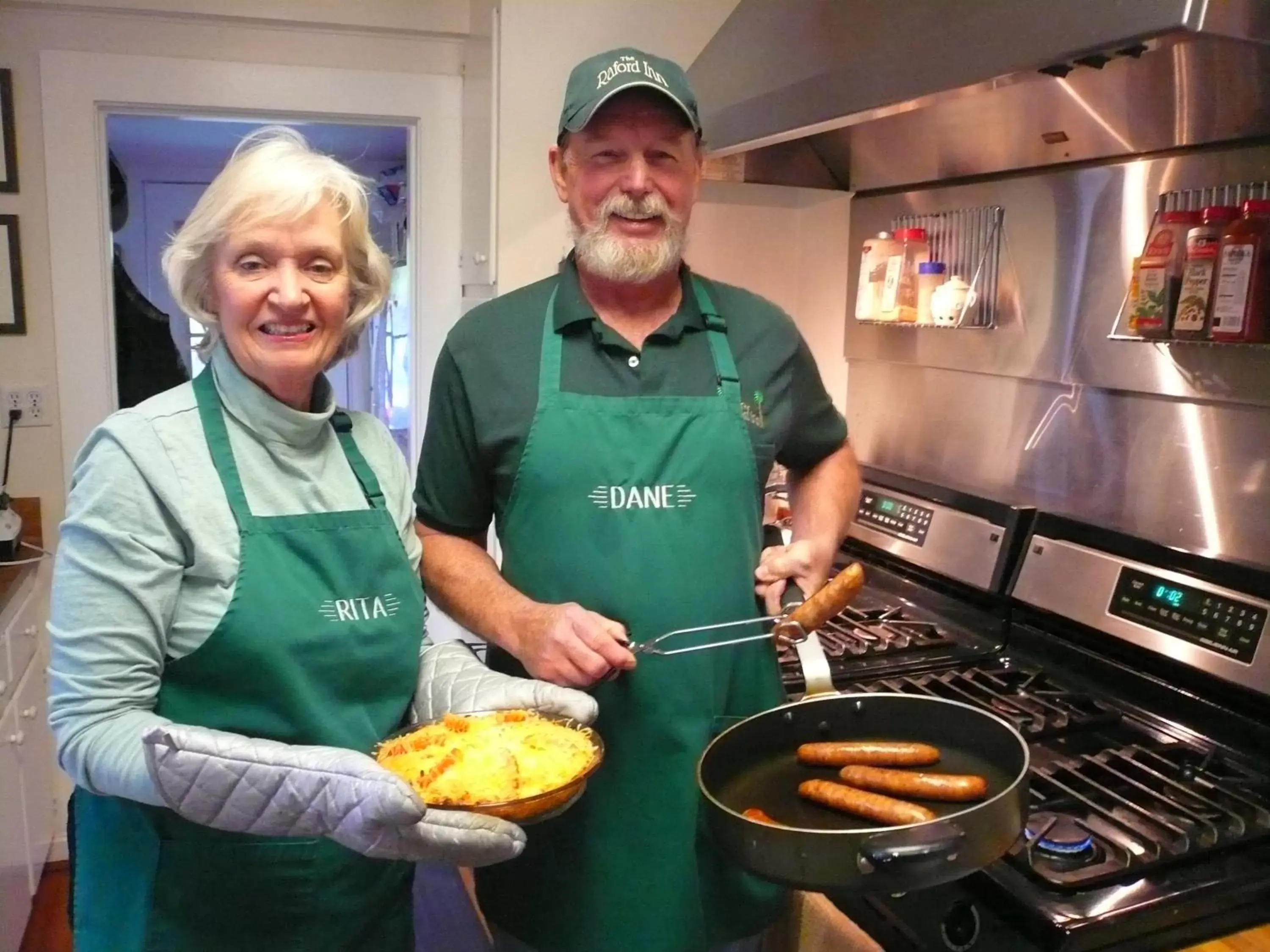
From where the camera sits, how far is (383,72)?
7.98 ft

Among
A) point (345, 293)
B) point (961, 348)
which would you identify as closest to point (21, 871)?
point (345, 293)

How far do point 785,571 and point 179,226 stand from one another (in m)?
2.15

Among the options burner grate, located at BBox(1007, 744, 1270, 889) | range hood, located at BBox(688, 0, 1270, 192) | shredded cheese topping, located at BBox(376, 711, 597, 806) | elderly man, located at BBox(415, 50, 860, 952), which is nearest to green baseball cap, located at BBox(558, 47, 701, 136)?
elderly man, located at BBox(415, 50, 860, 952)

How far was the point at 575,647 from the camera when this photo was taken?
1.09m

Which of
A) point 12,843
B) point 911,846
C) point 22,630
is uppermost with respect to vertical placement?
point 911,846

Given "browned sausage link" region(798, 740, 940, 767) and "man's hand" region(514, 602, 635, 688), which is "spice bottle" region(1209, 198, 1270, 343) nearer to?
"browned sausage link" region(798, 740, 940, 767)

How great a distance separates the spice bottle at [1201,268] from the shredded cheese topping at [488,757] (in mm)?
1013

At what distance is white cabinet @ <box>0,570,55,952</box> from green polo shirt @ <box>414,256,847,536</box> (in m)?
1.18

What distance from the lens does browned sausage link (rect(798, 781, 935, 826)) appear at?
100 centimetres

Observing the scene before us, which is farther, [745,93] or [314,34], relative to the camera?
[314,34]

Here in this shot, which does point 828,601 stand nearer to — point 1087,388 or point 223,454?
point 223,454

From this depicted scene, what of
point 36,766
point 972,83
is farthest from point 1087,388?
point 36,766

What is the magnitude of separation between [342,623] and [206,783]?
233mm

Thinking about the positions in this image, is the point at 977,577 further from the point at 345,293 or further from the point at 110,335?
the point at 110,335
